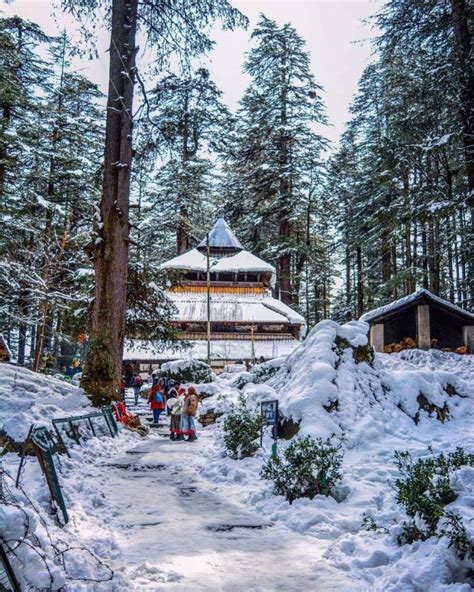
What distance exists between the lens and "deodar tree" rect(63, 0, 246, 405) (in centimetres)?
1148

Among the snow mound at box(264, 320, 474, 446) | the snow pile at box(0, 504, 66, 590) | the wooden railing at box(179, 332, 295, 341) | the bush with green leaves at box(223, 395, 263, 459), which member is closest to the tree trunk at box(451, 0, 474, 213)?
the snow mound at box(264, 320, 474, 446)

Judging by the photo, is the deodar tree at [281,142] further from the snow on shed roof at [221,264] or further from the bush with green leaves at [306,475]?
the bush with green leaves at [306,475]

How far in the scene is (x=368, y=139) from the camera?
3872 centimetres

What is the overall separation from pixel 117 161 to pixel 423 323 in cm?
1548

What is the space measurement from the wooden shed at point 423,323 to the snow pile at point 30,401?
51.1 feet

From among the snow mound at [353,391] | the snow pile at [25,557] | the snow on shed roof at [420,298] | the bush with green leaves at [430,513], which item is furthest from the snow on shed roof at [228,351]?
the snow pile at [25,557]

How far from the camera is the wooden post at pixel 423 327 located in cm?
2195

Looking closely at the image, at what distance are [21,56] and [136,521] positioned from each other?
2521 centimetres

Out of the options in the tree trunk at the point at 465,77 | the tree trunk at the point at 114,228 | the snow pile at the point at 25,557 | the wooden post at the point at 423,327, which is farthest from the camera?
the wooden post at the point at 423,327

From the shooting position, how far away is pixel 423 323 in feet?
72.3

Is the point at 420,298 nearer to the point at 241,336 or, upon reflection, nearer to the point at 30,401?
the point at 241,336

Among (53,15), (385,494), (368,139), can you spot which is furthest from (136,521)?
(368,139)

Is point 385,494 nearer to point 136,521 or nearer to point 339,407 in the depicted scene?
point 136,521

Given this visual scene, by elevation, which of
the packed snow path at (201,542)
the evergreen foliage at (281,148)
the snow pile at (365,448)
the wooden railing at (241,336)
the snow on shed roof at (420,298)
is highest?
the evergreen foliage at (281,148)
